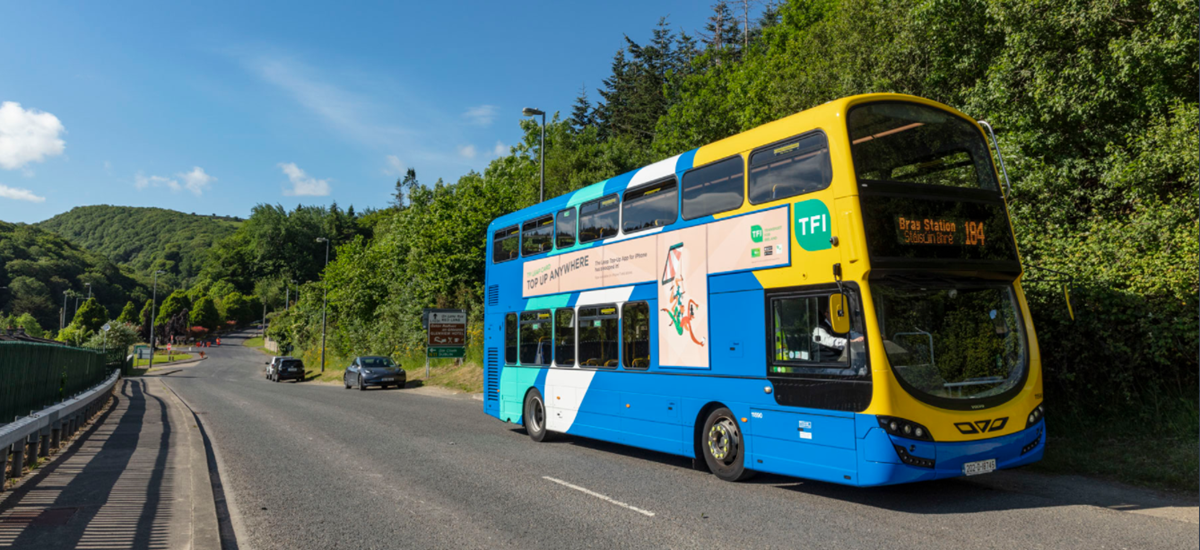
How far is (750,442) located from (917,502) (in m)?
1.80

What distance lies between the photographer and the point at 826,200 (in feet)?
24.4

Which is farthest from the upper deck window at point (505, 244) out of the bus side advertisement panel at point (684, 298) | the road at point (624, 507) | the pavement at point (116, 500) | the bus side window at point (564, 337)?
the pavement at point (116, 500)

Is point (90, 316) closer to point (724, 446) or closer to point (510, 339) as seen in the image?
point (510, 339)

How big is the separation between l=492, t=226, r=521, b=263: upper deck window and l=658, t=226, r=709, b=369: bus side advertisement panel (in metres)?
4.79

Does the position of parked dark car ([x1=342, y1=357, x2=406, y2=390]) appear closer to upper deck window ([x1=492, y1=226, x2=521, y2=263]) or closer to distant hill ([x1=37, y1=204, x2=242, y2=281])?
upper deck window ([x1=492, y1=226, x2=521, y2=263])

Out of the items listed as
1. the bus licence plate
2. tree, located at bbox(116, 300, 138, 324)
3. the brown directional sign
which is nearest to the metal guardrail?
the bus licence plate

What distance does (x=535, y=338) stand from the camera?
1323 centimetres

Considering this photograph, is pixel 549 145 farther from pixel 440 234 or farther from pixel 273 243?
pixel 273 243

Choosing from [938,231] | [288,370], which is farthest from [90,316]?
[938,231]

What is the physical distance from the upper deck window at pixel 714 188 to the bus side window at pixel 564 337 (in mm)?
3303

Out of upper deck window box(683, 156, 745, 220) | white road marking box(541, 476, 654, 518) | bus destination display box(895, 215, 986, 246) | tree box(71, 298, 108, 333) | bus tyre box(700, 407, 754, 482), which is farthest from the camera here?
tree box(71, 298, 108, 333)

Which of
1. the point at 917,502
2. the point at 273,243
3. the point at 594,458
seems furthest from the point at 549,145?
the point at 273,243

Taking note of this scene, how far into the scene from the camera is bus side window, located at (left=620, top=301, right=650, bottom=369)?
1018 cm

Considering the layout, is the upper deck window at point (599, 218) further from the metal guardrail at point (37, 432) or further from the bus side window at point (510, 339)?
the metal guardrail at point (37, 432)
